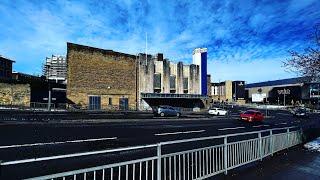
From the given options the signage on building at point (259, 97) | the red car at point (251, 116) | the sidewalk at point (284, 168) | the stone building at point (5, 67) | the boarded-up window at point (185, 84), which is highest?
the stone building at point (5, 67)

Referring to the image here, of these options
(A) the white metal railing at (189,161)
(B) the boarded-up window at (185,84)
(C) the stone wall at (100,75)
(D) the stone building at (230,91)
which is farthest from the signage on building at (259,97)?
(A) the white metal railing at (189,161)

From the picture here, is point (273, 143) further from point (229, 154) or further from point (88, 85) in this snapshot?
point (88, 85)

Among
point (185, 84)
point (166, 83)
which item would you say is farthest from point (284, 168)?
point (185, 84)

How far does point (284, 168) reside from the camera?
34.7 ft

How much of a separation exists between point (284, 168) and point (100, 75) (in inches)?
1832

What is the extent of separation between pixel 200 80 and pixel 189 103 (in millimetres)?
5615

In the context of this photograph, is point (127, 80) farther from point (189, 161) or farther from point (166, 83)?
point (189, 161)

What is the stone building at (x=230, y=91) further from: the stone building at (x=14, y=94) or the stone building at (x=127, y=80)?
the stone building at (x=14, y=94)

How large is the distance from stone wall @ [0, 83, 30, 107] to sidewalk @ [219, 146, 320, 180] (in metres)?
41.6

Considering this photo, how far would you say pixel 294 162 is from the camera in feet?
38.3

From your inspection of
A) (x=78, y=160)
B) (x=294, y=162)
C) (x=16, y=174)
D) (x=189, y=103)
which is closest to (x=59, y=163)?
(x=78, y=160)

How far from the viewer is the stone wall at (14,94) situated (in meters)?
47.4

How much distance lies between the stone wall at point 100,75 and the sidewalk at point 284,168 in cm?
4208

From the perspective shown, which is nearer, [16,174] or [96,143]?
[16,174]
